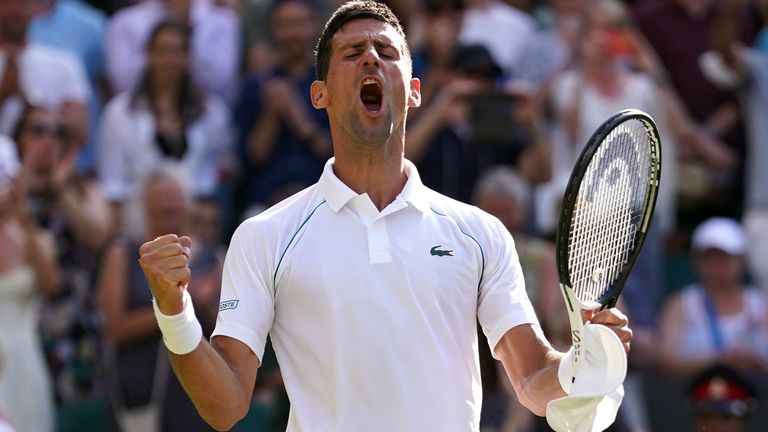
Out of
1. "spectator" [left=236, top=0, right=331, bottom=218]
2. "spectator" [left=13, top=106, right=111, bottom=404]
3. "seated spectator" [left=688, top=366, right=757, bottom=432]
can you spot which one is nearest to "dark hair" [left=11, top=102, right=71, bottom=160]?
"spectator" [left=13, top=106, right=111, bottom=404]

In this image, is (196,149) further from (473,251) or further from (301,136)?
(473,251)

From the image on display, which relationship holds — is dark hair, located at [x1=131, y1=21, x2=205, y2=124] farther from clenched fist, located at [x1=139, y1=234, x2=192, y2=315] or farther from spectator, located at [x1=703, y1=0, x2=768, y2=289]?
clenched fist, located at [x1=139, y1=234, x2=192, y2=315]

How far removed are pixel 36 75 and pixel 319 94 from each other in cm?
535

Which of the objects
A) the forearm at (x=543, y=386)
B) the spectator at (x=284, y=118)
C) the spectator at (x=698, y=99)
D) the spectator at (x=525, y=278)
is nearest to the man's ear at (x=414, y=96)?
the forearm at (x=543, y=386)

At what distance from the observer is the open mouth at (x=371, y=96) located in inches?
182

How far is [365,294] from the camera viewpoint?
14.5 ft

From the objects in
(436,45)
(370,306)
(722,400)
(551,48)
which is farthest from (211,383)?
(551,48)

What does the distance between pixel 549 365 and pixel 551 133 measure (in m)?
5.36

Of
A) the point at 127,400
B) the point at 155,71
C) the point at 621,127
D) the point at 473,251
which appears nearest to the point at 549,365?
the point at 473,251

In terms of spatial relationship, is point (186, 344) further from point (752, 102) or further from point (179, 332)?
point (752, 102)

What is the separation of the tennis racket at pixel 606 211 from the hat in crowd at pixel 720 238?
183 inches

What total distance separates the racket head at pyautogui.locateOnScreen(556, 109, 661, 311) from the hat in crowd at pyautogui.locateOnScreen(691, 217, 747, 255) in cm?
464

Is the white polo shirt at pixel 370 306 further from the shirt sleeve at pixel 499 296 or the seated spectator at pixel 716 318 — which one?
the seated spectator at pixel 716 318

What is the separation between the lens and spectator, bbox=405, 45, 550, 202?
917 cm
